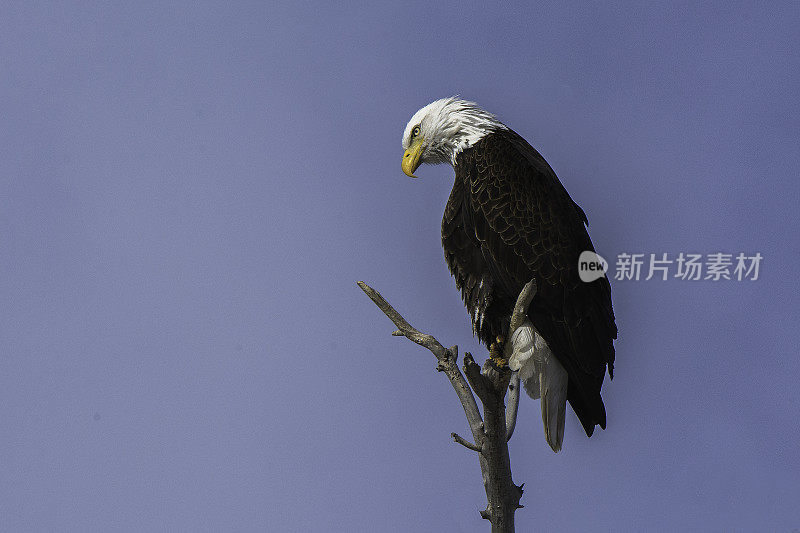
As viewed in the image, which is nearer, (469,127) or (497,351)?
(497,351)

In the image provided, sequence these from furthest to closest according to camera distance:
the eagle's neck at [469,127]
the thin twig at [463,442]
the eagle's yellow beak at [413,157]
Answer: the eagle's yellow beak at [413,157] → the eagle's neck at [469,127] → the thin twig at [463,442]

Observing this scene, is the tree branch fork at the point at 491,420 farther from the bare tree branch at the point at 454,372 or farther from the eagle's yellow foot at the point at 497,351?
the eagle's yellow foot at the point at 497,351

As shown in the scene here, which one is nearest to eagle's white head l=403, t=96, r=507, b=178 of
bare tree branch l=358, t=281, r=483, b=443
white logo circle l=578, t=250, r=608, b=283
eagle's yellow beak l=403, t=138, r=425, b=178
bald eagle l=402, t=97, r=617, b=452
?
eagle's yellow beak l=403, t=138, r=425, b=178

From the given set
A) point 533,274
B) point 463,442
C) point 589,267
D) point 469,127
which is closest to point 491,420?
point 463,442

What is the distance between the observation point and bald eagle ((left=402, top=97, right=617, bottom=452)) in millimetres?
4676

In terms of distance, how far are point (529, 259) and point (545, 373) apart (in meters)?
0.66

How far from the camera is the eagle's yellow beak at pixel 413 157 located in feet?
17.9

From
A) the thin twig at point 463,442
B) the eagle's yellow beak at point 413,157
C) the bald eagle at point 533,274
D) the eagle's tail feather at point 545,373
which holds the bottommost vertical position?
the thin twig at point 463,442

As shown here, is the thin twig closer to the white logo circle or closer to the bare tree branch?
the bare tree branch

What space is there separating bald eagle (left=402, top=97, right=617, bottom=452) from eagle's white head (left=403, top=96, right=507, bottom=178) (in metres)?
0.20

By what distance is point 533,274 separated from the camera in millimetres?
4676

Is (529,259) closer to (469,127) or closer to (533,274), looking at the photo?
(533,274)

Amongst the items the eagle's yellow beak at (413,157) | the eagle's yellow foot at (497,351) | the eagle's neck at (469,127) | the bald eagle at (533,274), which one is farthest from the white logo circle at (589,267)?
the eagle's yellow beak at (413,157)

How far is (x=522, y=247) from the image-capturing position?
15.4 feet
